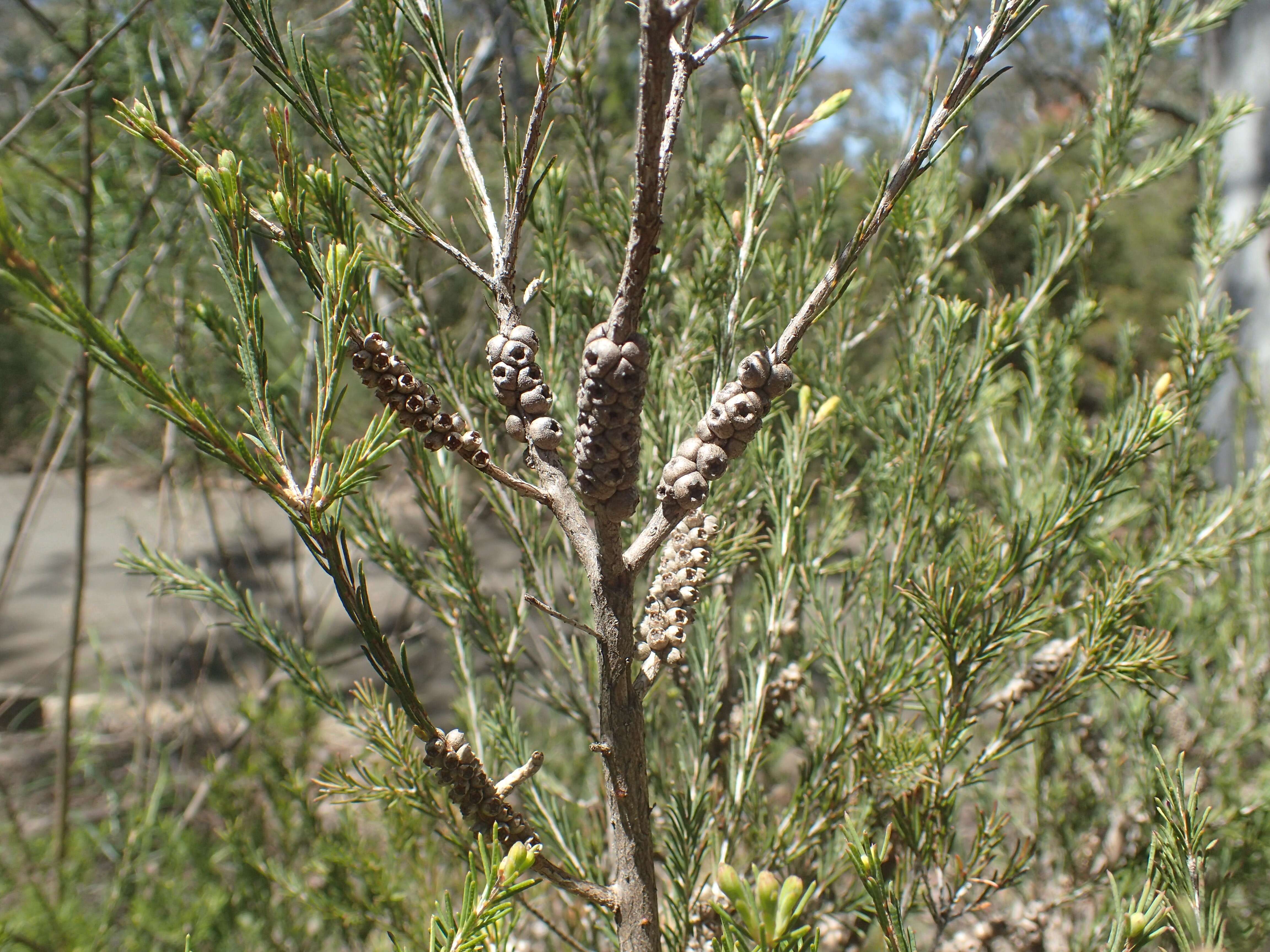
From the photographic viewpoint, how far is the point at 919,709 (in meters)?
0.84

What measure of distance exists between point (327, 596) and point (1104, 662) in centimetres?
243

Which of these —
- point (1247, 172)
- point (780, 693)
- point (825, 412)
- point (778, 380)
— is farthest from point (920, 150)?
point (1247, 172)

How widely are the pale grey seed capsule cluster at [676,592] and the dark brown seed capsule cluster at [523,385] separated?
13cm

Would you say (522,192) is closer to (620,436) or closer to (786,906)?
(620,436)

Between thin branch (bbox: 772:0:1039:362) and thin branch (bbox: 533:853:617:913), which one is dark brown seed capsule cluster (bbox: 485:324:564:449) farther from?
thin branch (bbox: 533:853:617:913)

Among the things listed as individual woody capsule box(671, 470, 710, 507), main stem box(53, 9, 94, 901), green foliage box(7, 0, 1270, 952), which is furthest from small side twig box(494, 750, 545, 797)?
main stem box(53, 9, 94, 901)

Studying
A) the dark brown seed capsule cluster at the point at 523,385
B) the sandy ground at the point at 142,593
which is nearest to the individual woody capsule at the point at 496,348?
the dark brown seed capsule cluster at the point at 523,385

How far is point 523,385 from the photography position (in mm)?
547

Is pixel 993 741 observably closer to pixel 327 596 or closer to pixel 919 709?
pixel 919 709

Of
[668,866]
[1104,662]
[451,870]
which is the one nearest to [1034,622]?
[1104,662]

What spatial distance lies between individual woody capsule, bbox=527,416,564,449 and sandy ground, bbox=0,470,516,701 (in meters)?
1.93

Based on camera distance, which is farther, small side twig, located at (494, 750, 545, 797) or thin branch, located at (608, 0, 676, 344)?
small side twig, located at (494, 750, 545, 797)

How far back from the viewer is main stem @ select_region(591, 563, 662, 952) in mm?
576

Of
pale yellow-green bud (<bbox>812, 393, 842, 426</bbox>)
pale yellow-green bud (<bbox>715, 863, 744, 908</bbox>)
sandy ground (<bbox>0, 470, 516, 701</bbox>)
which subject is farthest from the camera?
sandy ground (<bbox>0, 470, 516, 701</bbox>)
